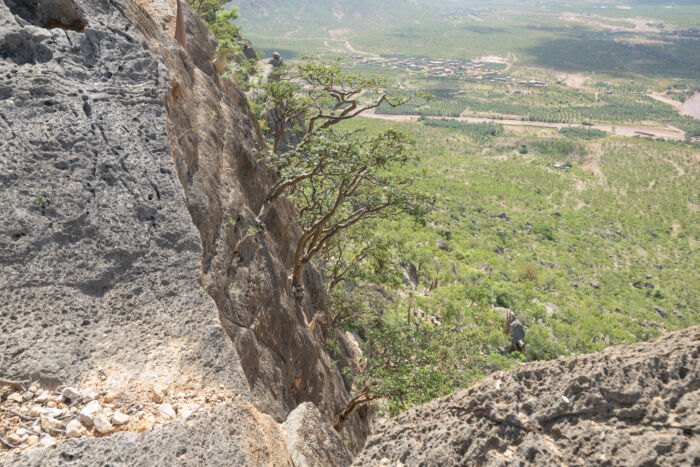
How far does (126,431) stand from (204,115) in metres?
8.16

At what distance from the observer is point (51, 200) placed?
582 centimetres

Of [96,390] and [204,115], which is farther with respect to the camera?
[204,115]

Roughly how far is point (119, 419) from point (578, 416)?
17.3 ft

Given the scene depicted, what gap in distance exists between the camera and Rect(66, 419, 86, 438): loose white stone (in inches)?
166

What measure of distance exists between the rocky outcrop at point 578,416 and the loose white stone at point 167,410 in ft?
9.17

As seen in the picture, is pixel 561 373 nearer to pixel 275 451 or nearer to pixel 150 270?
pixel 275 451

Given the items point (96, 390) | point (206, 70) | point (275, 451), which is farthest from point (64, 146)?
point (206, 70)

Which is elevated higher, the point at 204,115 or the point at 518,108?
the point at 204,115

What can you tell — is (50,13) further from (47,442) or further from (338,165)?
(47,442)

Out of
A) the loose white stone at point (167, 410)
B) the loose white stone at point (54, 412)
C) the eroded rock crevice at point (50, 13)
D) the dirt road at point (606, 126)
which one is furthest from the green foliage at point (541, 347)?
the dirt road at point (606, 126)

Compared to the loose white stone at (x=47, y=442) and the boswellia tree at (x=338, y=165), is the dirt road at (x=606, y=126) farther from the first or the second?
the loose white stone at (x=47, y=442)

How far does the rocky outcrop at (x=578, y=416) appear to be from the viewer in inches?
164

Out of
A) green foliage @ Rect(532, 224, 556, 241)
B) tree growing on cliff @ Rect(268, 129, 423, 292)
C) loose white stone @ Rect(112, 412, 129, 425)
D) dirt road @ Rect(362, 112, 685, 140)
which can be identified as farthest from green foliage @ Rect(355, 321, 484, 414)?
dirt road @ Rect(362, 112, 685, 140)

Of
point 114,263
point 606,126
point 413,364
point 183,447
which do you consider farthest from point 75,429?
point 606,126
